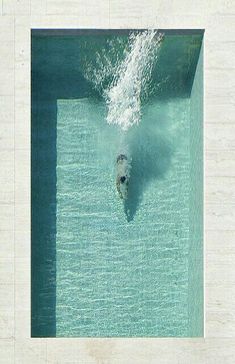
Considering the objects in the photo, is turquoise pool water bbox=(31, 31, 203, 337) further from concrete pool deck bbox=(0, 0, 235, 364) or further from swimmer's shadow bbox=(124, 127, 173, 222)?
concrete pool deck bbox=(0, 0, 235, 364)

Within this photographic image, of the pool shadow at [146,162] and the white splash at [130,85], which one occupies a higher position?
the white splash at [130,85]

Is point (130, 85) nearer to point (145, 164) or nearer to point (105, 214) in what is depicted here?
point (145, 164)
